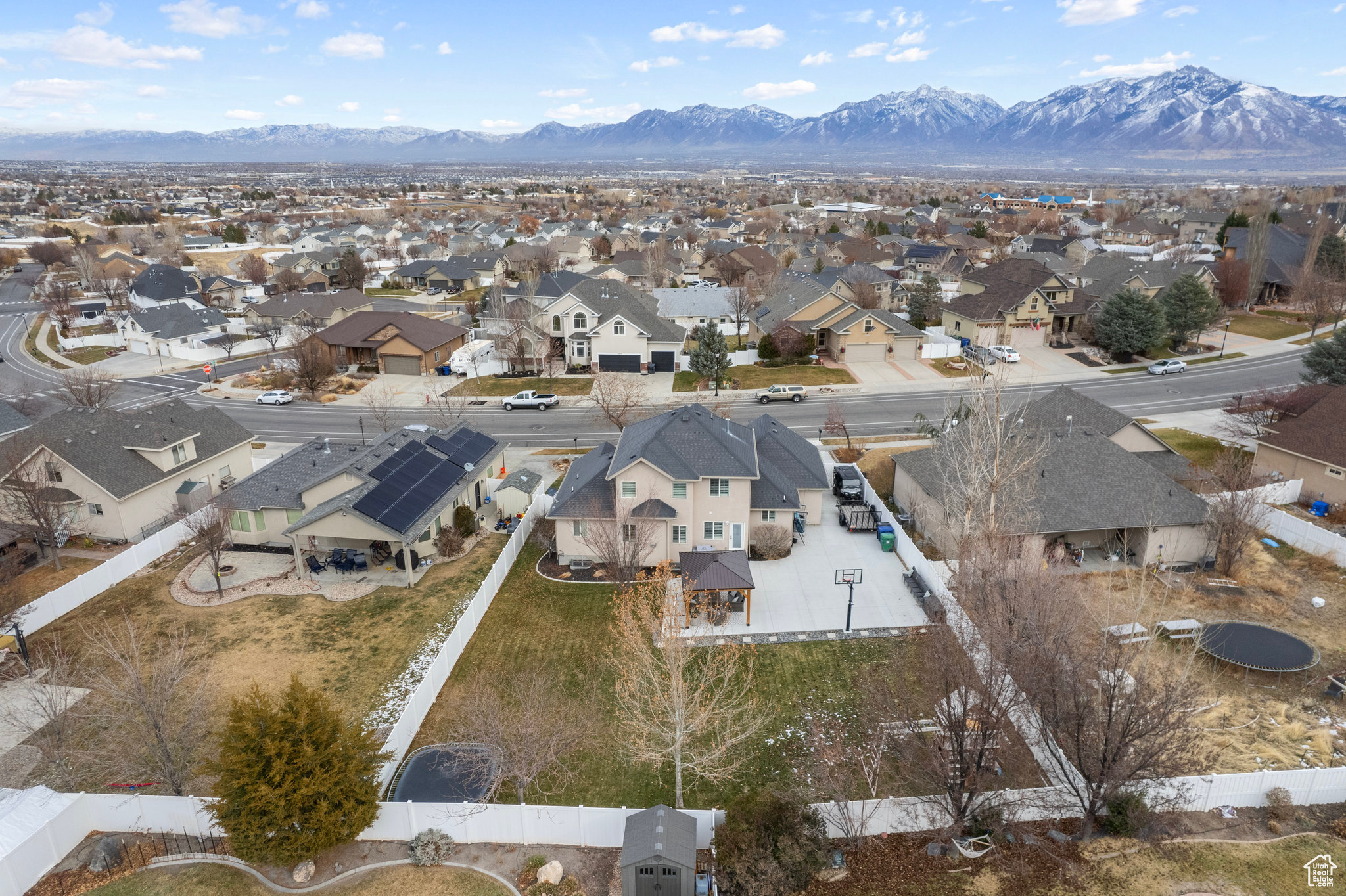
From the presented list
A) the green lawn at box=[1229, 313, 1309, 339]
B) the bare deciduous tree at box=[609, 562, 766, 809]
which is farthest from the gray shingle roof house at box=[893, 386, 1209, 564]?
the green lawn at box=[1229, 313, 1309, 339]

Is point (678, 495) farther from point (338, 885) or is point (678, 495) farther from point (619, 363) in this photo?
point (619, 363)

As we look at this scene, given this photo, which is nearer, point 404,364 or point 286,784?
point 286,784

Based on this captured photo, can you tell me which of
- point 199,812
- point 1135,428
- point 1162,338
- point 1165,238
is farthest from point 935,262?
point 199,812

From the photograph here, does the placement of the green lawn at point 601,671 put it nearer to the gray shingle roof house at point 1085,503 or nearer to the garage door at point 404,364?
the gray shingle roof house at point 1085,503

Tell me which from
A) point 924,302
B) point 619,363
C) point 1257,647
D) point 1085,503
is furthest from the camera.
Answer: point 924,302

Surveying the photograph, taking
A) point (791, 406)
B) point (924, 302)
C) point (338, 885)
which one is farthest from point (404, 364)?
point (338, 885)

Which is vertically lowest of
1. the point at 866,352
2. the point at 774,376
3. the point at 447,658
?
the point at 447,658

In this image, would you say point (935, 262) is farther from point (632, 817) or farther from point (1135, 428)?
point (632, 817)
